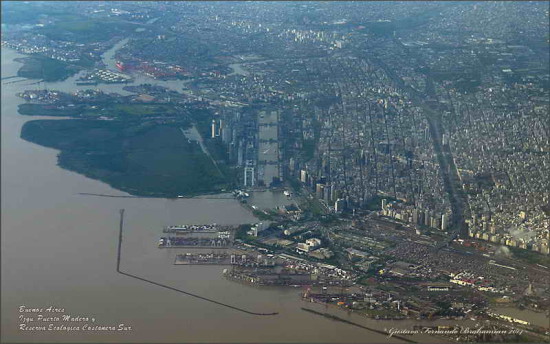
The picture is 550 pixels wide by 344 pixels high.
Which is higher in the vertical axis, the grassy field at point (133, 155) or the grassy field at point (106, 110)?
the grassy field at point (106, 110)

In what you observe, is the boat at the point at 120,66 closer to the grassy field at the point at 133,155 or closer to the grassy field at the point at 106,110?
the grassy field at the point at 106,110

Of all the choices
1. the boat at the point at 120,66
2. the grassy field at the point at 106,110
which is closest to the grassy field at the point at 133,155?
the grassy field at the point at 106,110

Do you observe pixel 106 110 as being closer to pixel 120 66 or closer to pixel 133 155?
pixel 133 155

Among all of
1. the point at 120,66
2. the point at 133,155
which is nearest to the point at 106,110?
the point at 133,155

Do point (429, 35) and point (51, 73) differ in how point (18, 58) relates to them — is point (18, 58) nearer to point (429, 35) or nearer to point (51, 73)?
point (51, 73)

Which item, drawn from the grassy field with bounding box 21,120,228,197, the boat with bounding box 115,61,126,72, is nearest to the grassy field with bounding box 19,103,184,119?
the grassy field with bounding box 21,120,228,197

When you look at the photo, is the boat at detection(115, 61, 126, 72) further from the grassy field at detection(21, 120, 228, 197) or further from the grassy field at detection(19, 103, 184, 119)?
the grassy field at detection(21, 120, 228, 197)

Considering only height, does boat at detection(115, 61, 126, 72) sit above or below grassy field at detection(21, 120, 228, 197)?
above

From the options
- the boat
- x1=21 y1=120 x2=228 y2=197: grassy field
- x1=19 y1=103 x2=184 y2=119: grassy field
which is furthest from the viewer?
the boat

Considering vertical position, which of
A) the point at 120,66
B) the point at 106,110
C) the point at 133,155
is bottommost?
the point at 133,155

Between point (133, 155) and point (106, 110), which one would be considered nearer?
point (133, 155)
